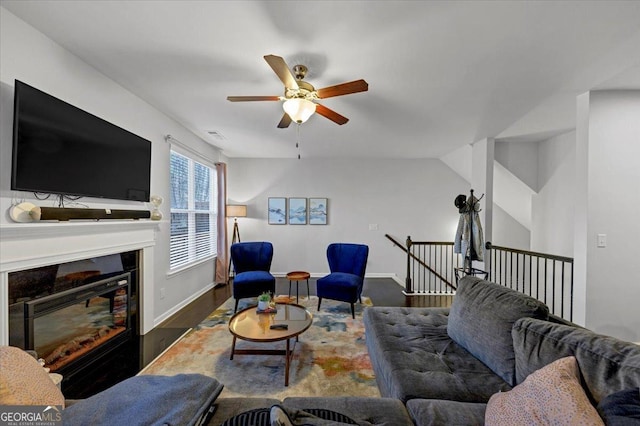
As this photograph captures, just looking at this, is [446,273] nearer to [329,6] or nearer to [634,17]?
[634,17]

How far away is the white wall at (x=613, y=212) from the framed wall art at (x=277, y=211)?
14.7ft

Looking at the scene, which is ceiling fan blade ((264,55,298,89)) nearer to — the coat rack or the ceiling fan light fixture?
the ceiling fan light fixture

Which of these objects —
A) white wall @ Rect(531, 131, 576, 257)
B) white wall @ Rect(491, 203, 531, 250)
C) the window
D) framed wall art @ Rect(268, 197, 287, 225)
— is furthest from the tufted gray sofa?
white wall @ Rect(491, 203, 531, 250)

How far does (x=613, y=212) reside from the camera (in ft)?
8.04

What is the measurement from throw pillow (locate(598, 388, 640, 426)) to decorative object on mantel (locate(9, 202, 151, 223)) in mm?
2969

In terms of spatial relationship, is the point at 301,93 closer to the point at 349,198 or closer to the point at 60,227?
the point at 60,227

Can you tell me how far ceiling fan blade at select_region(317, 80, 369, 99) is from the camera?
5.77 ft

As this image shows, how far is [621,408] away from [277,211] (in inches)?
199

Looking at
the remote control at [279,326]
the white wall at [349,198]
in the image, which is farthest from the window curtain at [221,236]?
the remote control at [279,326]

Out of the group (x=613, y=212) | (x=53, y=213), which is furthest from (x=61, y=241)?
(x=613, y=212)

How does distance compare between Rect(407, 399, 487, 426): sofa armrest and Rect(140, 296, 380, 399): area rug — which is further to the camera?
Rect(140, 296, 380, 399): area rug

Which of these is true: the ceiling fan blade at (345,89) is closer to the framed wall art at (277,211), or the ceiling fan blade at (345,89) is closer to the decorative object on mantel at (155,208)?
the decorative object on mantel at (155,208)

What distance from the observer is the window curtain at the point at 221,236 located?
4.66 m

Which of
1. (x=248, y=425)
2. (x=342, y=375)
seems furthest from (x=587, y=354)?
(x=342, y=375)
